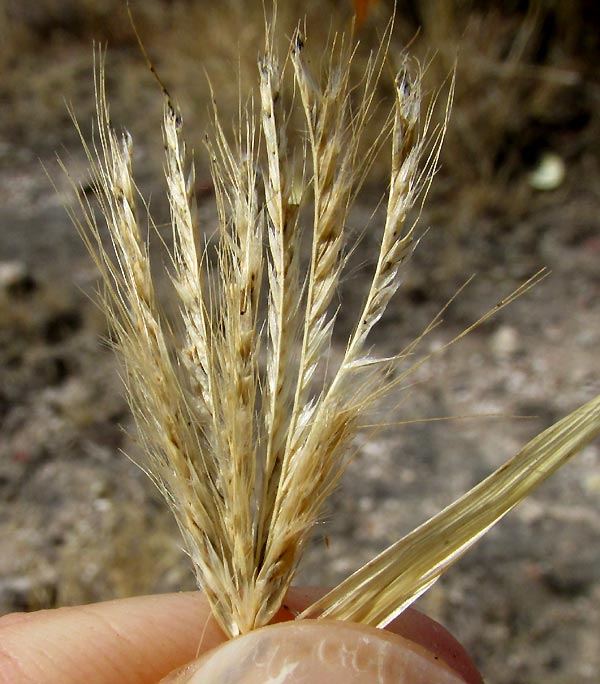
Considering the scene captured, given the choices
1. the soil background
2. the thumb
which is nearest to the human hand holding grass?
the thumb

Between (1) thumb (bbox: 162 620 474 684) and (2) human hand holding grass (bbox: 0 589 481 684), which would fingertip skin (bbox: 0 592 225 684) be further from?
(1) thumb (bbox: 162 620 474 684)

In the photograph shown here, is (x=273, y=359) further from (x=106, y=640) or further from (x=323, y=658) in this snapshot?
(x=106, y=640)

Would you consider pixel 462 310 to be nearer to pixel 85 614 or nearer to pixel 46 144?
pixel 85 614

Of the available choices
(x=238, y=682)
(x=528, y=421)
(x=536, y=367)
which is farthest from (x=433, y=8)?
(x=238, y=682)

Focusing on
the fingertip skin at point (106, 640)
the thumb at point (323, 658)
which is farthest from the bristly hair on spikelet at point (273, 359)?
the fingertip skin at point (106, 640)

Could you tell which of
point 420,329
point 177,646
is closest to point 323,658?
point 177,646

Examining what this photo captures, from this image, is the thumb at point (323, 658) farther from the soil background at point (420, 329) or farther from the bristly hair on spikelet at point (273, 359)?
the soil background at point (420, 329)
